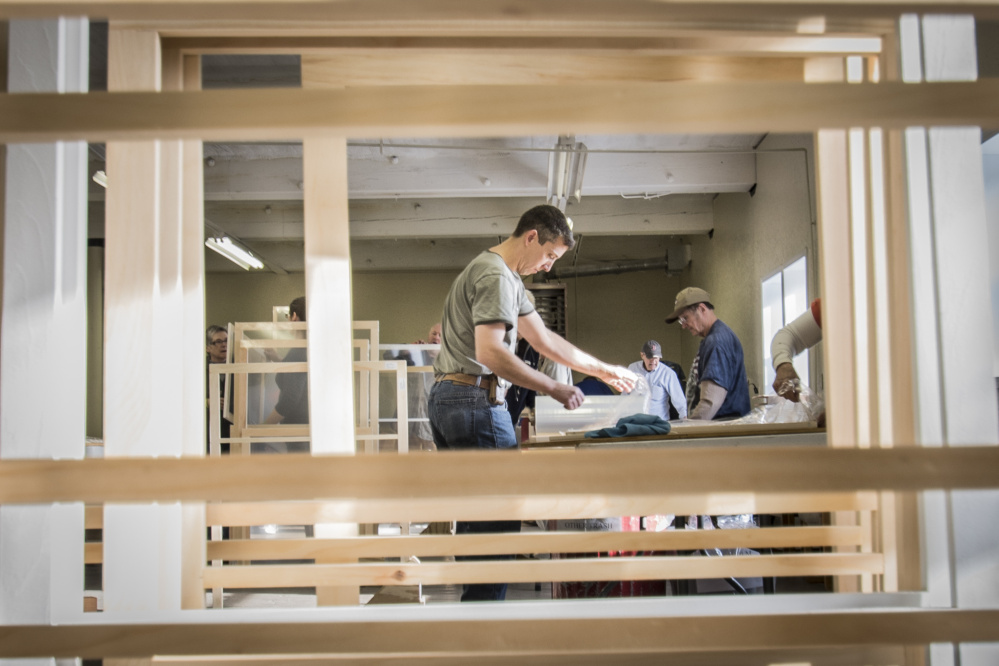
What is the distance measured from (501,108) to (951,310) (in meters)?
0.82

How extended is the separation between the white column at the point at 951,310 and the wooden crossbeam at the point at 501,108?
18.3 inches

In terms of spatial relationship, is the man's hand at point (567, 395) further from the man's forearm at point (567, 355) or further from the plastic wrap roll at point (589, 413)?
the plastic wrap roll at point (589, 413)

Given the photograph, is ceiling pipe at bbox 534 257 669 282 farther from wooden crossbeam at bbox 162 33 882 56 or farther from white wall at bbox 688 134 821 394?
wooden crossbeam at bbox 162 33 882 56

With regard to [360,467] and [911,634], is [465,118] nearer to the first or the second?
[360,467]

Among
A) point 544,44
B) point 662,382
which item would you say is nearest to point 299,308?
point 662,382

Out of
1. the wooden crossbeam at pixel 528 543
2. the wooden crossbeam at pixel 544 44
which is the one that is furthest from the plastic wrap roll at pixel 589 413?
the wooden crossbeam at pixel 544 44

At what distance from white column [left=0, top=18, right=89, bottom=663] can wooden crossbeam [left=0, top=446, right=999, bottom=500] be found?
33 centimetres

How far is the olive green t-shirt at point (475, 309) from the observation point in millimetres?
2457

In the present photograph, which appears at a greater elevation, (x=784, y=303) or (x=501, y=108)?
(x=784, y=303)

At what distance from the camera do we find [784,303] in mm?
6023

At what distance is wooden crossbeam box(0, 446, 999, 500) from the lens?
0.69m

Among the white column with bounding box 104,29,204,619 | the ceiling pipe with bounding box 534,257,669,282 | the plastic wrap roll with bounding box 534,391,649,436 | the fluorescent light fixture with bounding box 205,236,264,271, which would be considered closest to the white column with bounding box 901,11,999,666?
the white column with bounding box 104,29,204,619

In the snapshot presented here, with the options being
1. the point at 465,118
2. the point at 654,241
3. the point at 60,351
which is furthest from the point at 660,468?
the point at 654,241

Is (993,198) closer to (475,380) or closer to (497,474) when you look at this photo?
(475,380)
